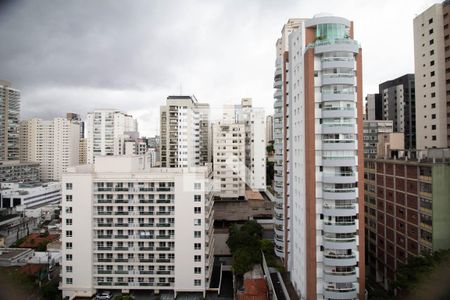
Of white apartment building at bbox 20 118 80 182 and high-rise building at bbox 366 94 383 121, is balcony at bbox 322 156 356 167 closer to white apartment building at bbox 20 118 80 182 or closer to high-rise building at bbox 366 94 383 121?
high-rise building at bbox 366 94 383 121

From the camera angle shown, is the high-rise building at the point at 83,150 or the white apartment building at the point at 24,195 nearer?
the white apartment building at the point at 24,195

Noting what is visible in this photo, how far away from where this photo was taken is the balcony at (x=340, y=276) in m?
5.16

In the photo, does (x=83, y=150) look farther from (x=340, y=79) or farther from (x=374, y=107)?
(x=340, y=79)

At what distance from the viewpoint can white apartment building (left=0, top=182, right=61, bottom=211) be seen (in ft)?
49.1

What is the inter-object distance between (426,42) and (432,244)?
21.5ft

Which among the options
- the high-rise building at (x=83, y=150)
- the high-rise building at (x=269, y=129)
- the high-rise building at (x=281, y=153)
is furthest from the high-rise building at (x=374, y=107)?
the high-rise building at (x=83, y=150)

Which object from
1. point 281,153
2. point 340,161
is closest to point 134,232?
point 281,153

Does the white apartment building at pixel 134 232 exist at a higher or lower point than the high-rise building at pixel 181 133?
lower

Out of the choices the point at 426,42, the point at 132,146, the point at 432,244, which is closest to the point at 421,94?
the point at 426,42

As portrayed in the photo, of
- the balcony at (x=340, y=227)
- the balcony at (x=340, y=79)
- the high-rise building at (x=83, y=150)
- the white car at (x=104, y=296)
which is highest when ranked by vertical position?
the balcony at (x=340, y=79)

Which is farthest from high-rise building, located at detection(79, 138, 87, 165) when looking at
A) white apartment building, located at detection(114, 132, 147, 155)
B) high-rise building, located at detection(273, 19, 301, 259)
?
high-rise building, located at detection(273, 19, 301, 259)

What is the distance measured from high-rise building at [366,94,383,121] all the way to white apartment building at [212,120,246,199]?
7.42 meters

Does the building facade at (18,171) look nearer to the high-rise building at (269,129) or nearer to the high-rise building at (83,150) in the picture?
the high-rise building at (83,150)

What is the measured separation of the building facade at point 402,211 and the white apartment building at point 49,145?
2012 centimetres
